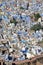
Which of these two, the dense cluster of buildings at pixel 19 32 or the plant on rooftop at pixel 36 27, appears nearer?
the dense cluster of buildings at pixel 19 32

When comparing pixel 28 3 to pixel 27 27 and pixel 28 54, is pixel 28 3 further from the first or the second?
pixel 28 54

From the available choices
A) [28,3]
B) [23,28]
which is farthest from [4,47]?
[28,3]

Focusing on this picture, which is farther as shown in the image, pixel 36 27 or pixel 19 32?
pixel 36 27

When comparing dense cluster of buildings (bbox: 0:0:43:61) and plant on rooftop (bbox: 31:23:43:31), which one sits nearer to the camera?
dense cluster of buildings (bbox: 0:0:43:61)

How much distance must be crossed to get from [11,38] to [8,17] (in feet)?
8.63

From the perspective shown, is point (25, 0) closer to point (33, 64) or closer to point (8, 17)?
point (8, 17)

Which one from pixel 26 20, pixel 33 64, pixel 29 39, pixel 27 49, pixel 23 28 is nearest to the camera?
pixel 33 64

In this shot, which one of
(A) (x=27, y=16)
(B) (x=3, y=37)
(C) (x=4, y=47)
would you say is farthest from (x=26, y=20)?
(C) (x=4, y=47)

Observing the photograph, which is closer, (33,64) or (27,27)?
(33,64)

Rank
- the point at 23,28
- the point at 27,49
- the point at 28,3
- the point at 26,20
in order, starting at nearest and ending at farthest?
the point at 27,49
the point at 23,28
the point at 26,20
the point at 28,3

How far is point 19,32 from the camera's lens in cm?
1404

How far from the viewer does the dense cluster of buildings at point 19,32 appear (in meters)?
12.2

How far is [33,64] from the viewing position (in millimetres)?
11633

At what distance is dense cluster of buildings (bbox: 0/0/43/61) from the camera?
479 inches
